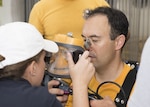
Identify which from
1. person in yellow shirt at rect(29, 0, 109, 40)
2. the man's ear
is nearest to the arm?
the man's ear

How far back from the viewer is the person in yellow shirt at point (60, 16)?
6.16 ft

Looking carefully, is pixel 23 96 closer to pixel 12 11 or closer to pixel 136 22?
pixel 136 22

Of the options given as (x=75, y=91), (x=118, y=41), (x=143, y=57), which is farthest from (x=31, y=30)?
(x=143, y=57)

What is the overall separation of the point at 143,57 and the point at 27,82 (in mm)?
617

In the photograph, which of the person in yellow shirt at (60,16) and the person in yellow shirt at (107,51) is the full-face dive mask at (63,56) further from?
the person in yellow shirt at (60,16)

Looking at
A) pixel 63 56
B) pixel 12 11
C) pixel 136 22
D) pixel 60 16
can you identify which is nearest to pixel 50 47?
pixel 63 56

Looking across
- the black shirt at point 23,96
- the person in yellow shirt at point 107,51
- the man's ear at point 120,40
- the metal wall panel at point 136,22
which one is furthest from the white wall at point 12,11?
the black shirt at point 23,96

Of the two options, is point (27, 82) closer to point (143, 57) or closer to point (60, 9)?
point (143, 57)

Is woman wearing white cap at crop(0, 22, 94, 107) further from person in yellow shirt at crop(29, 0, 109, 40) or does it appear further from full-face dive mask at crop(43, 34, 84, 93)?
person in yellow shirt at crop(29, 0, 109, 40)

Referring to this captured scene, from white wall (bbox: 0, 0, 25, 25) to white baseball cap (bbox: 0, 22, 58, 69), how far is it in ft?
6.42

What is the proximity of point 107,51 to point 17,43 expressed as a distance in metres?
0.50

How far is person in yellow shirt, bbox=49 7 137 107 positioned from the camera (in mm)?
1403

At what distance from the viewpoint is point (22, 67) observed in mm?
1173

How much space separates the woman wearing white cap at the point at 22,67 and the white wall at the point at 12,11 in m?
1.95
